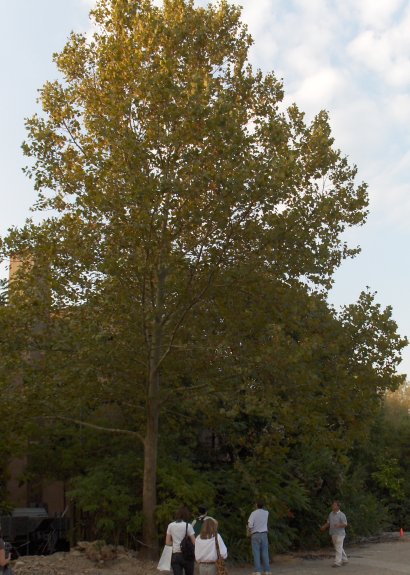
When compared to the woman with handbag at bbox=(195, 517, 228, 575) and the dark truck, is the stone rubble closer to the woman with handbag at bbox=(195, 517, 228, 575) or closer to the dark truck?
the dark truck

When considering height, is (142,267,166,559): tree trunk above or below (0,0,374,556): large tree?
below

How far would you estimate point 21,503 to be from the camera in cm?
2409

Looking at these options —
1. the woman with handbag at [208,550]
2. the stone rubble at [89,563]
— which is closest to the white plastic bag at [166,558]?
the woman with handbag at [208,550]

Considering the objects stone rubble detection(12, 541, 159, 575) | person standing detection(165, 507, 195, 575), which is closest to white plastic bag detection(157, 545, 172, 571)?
person standing detection(165, 507, 195, 575)

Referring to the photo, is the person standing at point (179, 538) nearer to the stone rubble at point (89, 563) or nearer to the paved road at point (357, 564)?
the stone rubble at point (89, 563)

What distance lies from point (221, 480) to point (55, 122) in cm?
994

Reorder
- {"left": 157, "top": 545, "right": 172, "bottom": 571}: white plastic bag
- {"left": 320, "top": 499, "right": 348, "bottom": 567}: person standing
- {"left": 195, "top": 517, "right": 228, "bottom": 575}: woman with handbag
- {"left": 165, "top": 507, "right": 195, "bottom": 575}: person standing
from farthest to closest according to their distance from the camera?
{"left": 320, "top": 499, "right": 348, "bottom": 567}: person standing
{"left": 157, "top": 545, "right": 172, "bottom": 571}: white plastic bag
{"left": 165, "top": 507, "right": 195, "bottom": 575}: person standing
{"left": 195, "top": 517, "right": 228, "bottom": 575}: woman with handbag

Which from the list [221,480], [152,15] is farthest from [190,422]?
[152,15]

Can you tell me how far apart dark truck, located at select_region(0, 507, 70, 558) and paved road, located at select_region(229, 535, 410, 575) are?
5830 mm

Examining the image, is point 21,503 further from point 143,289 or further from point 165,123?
point 165,123

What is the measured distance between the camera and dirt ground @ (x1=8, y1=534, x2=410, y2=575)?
1557 cm

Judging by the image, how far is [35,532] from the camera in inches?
814

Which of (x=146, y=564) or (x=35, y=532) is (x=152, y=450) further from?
(x=35, y=532)

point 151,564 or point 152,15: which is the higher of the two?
point 152,15
